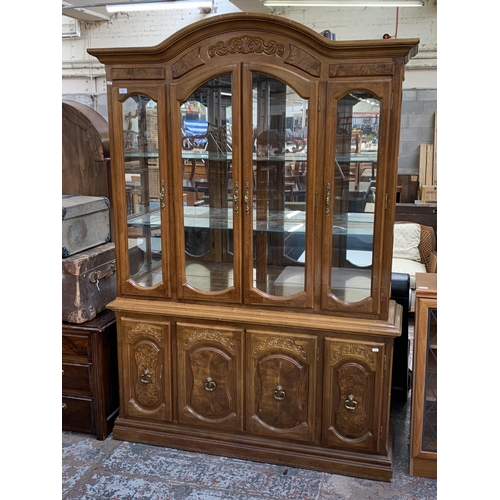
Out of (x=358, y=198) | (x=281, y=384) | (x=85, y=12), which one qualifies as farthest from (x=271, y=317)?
(x=85, y=12)

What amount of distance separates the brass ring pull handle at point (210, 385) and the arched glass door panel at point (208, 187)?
1.60ft

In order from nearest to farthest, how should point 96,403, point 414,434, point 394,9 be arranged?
point 414,434, point 96,403, point 394,9

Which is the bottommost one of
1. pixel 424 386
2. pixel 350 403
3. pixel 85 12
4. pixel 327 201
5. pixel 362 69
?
pixel 350 403

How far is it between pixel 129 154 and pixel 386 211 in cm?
133

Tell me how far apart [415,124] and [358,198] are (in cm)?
394

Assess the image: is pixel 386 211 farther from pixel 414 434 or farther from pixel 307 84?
pixel 414 434

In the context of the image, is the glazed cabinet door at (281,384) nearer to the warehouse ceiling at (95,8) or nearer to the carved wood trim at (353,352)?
the carved wood trim at (353,352)

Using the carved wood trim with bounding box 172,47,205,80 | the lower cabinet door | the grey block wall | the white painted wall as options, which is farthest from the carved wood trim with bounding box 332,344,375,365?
the white painted wall

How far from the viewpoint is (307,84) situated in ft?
7.84

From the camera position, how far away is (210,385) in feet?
9.14

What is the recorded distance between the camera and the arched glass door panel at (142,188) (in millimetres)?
2668

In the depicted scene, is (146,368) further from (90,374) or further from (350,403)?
(350,403)

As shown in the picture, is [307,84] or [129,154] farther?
[129,154]

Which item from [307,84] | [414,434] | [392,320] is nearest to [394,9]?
[307,84]
